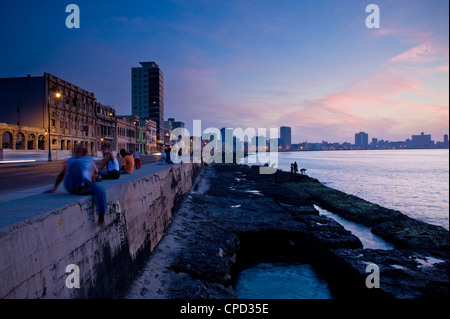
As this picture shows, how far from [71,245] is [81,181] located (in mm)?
1378

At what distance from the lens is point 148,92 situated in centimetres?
15125

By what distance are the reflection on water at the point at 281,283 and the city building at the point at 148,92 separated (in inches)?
5285

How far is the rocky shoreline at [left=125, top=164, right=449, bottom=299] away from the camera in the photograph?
8.34 meters

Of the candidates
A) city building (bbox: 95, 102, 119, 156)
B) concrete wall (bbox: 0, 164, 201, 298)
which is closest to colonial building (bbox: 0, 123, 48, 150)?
city building (bbox: 95, 102, 119, 156)

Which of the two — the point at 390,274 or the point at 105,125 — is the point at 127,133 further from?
the point at 390,274

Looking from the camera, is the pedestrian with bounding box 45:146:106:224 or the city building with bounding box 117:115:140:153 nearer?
the pedestrian with bounding box 45:146:106:224

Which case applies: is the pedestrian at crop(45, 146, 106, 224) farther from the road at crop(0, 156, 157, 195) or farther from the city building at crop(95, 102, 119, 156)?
the city building at crop(95, 102, 119, 156)

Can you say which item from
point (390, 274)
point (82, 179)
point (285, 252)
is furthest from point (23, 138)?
point (390, 274)

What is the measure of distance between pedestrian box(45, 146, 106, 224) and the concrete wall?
7.1 inches

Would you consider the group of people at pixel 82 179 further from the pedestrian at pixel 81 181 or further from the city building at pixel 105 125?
the city building at pixel 105 125

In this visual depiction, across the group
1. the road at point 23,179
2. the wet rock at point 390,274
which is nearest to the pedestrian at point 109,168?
the road at point 23,179
